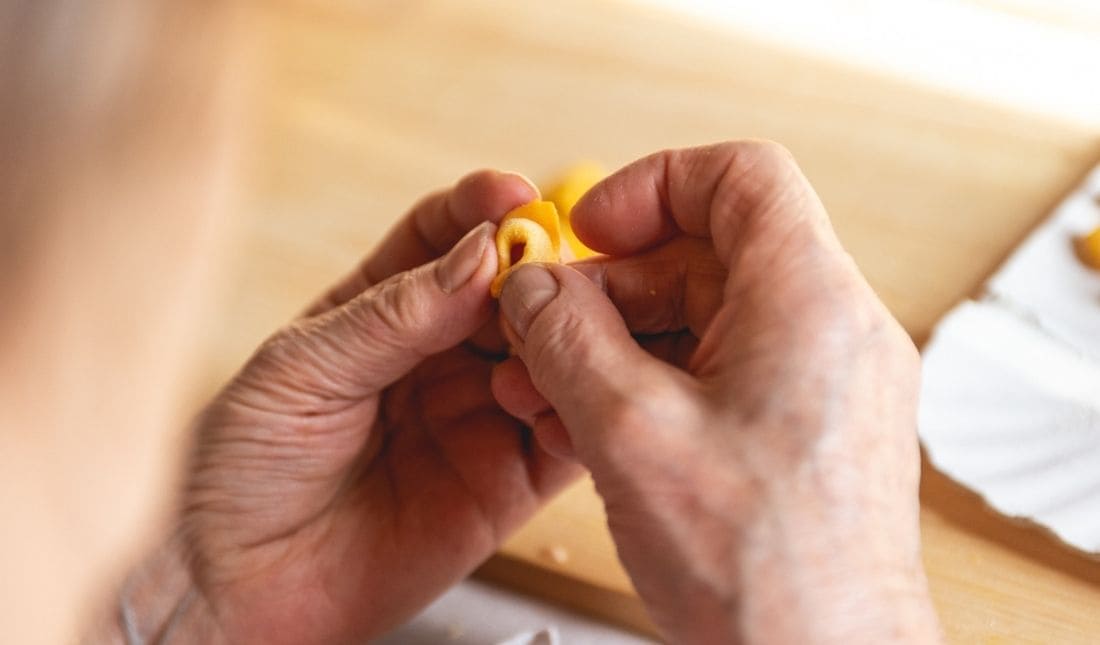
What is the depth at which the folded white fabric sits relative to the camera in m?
0.86

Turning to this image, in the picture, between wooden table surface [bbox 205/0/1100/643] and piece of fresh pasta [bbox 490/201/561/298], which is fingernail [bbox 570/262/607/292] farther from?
wooden table surface [bbox 205/0/1100/643]

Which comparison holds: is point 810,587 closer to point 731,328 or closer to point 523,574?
point 731,328

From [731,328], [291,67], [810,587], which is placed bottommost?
[810,587]

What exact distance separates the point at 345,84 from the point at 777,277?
2.80 feet

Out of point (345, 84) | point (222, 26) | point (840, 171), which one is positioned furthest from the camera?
point (345, 84)

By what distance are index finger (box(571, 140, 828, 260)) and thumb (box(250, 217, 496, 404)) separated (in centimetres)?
9

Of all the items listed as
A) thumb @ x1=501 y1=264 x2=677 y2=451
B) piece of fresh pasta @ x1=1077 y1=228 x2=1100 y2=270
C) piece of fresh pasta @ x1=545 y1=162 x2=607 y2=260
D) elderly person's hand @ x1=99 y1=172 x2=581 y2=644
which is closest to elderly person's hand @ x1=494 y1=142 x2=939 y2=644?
thumb @ x1=501 y1=264 x2=677 y2=451

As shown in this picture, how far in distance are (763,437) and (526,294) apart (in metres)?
0.20

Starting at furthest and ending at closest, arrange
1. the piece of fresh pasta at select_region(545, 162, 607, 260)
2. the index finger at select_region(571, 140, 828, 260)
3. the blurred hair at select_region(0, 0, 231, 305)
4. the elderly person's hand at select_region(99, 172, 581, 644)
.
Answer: the piece of fresh pasta at select_region(545, 162, 607, 260) < the elderly person's hand at select_region(99, 172, 581, 644) < the index finger at select_region(571, 140, 828, 260) < the blurred hair at select_region(0, 0, 231, 305)

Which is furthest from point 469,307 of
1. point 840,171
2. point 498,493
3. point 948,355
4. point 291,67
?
point 291,67

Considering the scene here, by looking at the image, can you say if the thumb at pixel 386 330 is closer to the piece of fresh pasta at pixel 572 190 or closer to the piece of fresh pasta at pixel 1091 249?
the piece of fresh pasta at pixel 572 190

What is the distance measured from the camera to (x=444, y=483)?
89 centimetres

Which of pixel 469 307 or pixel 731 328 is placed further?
pixel 469 307

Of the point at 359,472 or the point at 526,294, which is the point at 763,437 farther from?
the point at 359,472
